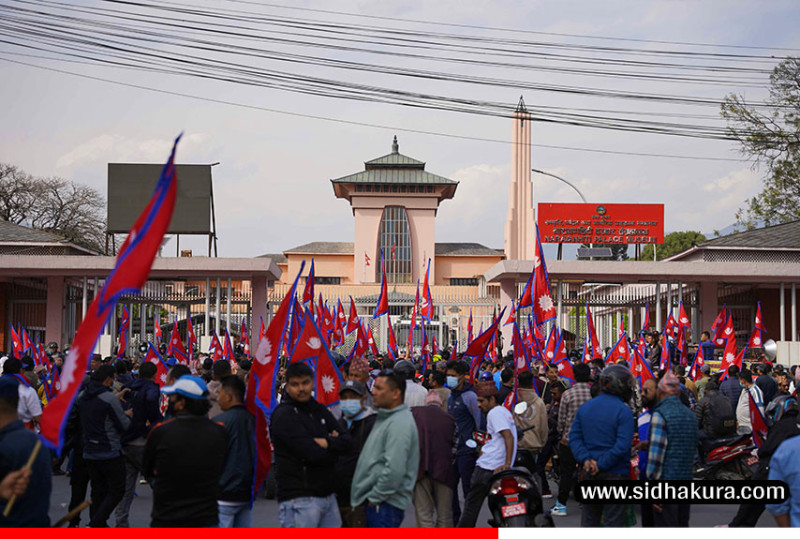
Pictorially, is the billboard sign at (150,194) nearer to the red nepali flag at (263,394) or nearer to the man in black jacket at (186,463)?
the red nepali flag at (263,394)

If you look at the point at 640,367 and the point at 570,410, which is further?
the point at 640,367

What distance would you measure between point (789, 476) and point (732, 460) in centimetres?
497

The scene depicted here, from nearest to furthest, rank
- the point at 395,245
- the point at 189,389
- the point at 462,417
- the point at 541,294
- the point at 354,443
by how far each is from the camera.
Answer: the point at 189,389
the point at 354,443
the point at 462,417
the point at 541,294
the point at 395,245

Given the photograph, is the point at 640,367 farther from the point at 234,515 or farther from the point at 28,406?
the point at 234,515

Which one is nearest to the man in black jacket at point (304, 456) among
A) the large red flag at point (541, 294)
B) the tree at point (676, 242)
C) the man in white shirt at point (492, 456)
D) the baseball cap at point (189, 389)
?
the baseball cap at point (189, 389)

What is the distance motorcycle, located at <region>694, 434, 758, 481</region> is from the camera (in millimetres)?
10312

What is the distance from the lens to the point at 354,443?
22.7 feet

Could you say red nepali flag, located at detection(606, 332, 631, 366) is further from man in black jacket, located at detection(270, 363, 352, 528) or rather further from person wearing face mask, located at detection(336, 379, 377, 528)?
man in black jacket, located at detection(270, 363, 352, 528)

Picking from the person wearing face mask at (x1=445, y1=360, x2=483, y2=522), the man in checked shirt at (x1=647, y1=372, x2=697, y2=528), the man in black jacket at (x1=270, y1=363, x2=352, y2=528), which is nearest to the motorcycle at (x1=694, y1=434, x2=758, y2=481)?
the person wearing face mask at (x1=445, y1=360, x2=483, y2=522)

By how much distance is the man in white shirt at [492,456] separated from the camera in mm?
7977

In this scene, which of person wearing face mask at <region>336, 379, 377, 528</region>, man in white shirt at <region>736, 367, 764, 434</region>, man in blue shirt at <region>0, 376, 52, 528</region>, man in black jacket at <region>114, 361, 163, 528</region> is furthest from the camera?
man in white shirt at <region>736, 367, 764, 434</region>

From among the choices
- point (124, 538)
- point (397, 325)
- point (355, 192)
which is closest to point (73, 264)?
point (397, 325)

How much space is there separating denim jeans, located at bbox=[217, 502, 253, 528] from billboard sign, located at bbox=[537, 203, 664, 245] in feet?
97.5

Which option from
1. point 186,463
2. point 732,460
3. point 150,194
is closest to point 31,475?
point 186,463
